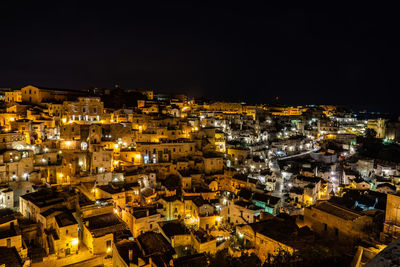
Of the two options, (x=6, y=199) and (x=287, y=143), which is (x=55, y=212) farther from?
(x=287, y=143)

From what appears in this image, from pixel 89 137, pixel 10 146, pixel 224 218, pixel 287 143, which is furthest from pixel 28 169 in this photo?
pixel 287 143

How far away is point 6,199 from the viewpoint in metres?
19.0

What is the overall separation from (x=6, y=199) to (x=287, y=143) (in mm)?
37825

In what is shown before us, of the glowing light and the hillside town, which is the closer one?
the hillside town

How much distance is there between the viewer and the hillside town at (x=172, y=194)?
48.5 ft

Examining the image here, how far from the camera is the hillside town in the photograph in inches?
583

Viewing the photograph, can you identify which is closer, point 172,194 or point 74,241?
point 74,241

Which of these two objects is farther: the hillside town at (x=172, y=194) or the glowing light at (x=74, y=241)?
the glowing light at (x=74, y=241)

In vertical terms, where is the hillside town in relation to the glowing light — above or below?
above

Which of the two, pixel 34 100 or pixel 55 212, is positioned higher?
pixel 34 100

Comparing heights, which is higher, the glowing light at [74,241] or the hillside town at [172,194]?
the hillside town at [172,194]

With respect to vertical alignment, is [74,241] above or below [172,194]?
below

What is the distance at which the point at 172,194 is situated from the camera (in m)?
23.6

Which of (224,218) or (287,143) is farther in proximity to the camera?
(287,143)
